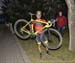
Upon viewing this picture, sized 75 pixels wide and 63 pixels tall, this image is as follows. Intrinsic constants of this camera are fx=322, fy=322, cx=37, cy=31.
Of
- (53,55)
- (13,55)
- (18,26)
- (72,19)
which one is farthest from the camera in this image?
(18,26)

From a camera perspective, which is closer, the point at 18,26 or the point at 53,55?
the point at 53,55

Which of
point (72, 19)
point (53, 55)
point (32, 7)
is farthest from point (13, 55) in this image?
point (32, 7)

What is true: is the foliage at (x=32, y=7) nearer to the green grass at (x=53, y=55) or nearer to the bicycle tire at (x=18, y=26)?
the green grass at (x=53, y=55)

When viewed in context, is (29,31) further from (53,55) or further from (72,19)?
(72,19)

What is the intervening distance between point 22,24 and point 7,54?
1661mm

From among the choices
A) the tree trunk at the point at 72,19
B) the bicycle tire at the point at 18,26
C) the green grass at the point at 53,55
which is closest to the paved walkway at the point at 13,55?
the green grass at the point at 53,55

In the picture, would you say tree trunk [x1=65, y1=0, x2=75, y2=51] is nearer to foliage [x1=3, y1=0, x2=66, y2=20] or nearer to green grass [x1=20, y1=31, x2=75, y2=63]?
green grass [x1=20, y1=31, x2=75, y2=63]

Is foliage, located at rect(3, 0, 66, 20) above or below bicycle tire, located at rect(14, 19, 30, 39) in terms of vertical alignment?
above

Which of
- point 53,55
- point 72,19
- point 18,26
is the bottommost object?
point 53,55

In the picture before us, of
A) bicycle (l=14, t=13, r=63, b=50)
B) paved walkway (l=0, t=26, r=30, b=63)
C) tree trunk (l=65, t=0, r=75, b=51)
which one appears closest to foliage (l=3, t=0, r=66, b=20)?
paved walkway (l=0, t=26, r=30, b=63)

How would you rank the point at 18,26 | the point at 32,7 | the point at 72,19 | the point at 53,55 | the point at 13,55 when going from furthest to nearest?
the point at 32,7, the point at 18,26, the point at 72,19, the point at 13,55, the point at 53,55

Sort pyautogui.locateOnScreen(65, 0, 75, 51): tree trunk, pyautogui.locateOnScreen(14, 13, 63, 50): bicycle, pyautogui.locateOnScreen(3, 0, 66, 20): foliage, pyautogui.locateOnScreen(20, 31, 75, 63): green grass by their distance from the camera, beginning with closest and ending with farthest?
1. pyautogui.locateOnScreen(20, 31, 75, 63): green grass
2. pyautogui.locateOnScreen(14, 13, 63, 50): bicycle
3. pyautogui.locateOnScreen(65, 0, 75, 51): tree trunk
4. pyautogui.locateOnScreen(3, 0, 66, 20): foliage

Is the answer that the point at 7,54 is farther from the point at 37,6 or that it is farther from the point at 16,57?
the point at 37,6

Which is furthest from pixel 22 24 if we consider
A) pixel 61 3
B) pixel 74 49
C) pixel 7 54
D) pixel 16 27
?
pixel 61 3
